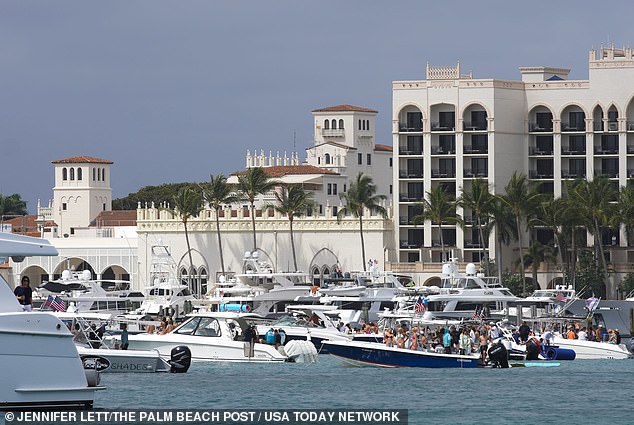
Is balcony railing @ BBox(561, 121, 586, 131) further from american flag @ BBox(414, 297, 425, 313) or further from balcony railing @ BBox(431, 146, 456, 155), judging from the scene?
american flag @ BBox(414, 297, 425, 313)

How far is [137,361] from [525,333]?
949 inches

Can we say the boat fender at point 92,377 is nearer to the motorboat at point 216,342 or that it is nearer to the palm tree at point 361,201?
the motorboat at point 216,342

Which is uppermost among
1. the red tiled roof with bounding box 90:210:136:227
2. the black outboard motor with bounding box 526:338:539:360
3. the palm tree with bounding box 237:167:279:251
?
the palm tree with bounding box 237:167:279:251

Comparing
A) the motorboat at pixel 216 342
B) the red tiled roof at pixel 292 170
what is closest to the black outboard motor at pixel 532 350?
the motorboat at pixel 216 342

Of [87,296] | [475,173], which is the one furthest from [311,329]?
[475,173]

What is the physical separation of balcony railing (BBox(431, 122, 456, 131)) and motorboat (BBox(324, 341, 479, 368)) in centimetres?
6609

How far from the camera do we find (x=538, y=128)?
413ft

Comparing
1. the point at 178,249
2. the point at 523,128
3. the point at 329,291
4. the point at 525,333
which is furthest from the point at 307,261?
the point at 525,333

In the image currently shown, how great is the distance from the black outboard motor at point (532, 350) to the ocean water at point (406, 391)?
2490mm

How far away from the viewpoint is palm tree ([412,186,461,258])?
391 feet

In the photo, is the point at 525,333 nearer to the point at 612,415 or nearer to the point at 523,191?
the point at 612,415

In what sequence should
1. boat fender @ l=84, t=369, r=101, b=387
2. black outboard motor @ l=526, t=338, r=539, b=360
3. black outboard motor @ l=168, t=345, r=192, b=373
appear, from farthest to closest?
1. black outboard motor @ l=526, t=338, r=539, b=360
2. black outboard motor @ l=168, t=345, r=192, b=373
3. boat fender @ l=84, t=369, r=101, b=387

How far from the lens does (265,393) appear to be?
2009 inches

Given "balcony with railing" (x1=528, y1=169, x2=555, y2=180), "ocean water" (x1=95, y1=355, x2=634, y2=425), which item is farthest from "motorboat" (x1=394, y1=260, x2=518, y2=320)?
"balcony with railing" (x1=528, y1=169, x2=555, y2=180)
